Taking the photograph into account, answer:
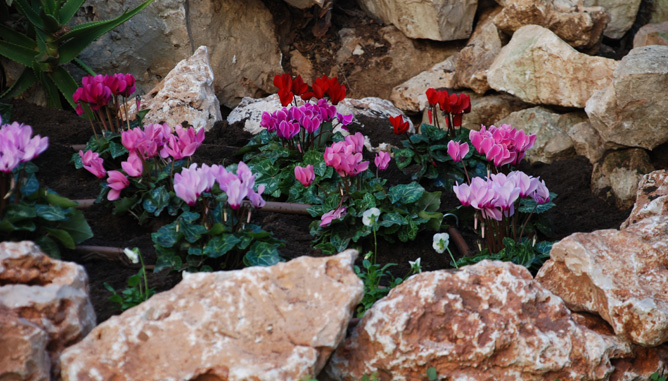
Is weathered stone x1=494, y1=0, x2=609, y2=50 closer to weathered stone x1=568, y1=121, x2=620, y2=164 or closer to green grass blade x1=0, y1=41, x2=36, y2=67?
weathered stone x1=568, y1=121, x2=620, y2=164

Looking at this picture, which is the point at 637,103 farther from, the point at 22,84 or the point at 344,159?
the point at 22,84

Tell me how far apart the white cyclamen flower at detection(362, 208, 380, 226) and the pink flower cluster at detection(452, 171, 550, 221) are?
399mm

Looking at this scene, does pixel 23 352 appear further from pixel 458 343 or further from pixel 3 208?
pixel 458 343

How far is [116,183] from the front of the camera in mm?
3191

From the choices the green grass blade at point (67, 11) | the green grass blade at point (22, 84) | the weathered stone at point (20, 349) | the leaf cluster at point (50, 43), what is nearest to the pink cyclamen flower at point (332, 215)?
the weathered stone at point (20, 349)

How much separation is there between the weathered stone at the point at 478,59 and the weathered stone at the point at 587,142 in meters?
1.10

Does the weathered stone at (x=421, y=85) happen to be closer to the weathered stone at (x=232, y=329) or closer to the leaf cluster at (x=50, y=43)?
the leaf cluster at (x=50, y=43)

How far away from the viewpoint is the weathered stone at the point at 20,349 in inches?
80.0

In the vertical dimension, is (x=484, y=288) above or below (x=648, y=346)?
above

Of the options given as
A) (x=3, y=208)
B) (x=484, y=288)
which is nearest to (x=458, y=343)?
(x=484, y=288)

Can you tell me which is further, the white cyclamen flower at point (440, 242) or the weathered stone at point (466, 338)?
the white cyclamen flower at point (440, 242)

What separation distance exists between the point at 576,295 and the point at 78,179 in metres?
2.75

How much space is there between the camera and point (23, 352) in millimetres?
2049

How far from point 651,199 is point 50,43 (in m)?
4.02
